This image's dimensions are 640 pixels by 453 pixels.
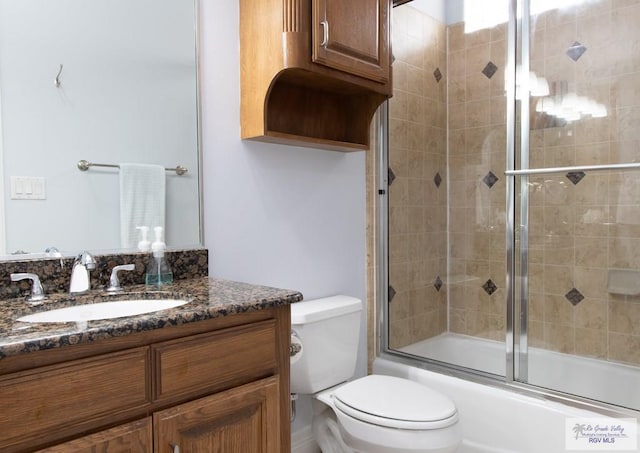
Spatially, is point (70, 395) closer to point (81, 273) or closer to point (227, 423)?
point (227, 423)

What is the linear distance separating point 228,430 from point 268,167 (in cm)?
106

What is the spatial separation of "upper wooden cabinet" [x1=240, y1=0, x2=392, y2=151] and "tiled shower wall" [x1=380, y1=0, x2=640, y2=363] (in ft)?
1.93

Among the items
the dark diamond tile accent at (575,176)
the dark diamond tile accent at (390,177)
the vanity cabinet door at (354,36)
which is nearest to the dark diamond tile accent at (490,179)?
the dark diamond tile accent at (575,176)

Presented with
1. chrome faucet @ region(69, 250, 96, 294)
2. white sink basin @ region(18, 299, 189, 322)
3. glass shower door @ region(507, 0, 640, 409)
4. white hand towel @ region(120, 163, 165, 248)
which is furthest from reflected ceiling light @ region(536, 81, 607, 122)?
Answer: chrome faucet @ region(69, 250, 96, 294)

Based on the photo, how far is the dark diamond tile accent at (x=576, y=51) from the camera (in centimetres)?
213

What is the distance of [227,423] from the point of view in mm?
1078

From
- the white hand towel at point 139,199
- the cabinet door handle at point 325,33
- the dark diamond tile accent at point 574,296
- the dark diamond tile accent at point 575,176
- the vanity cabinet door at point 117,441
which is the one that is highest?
the cabinet door handle at point 325,33

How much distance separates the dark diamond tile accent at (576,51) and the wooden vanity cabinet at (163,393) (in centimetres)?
189

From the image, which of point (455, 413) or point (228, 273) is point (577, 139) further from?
point (228, 273)

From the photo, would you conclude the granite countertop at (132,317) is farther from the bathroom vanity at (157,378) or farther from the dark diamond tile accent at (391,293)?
the dark diamond tile accent at (391,293)

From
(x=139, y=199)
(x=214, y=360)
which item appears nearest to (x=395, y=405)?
(x=214, y=360)

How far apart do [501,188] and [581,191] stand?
35cm

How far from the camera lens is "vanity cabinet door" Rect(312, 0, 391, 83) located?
1588 mm

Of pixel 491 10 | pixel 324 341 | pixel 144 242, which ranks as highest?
pixel 491 10
